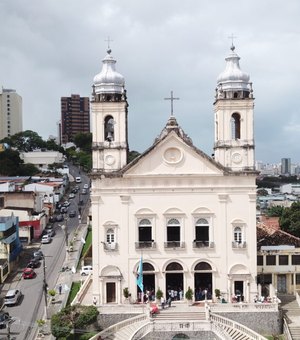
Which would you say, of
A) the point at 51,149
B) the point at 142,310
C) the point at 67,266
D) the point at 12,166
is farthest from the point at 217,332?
the point at 51,149

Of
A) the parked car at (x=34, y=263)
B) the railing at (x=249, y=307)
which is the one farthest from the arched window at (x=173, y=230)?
the parked car at (x=34, y=263)

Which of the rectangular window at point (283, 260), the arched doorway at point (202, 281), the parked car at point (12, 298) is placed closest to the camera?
the arched doorway at point (202, 281)

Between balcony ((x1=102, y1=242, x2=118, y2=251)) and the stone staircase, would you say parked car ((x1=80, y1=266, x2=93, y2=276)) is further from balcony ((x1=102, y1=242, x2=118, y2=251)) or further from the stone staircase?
the stone staircase

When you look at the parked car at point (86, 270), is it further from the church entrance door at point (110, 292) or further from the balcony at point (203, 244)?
the balcony at point (203, 244)

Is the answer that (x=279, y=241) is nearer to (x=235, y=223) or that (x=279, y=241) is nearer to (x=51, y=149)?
(x=235, y=223)

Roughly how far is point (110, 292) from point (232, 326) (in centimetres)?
784

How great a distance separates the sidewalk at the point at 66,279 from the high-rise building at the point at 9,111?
3112 inches

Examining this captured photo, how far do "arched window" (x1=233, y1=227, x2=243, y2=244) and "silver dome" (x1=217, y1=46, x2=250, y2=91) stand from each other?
8.54 metres

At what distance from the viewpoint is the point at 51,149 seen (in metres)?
114

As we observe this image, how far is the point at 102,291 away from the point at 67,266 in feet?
38.2

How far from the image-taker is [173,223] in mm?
33719

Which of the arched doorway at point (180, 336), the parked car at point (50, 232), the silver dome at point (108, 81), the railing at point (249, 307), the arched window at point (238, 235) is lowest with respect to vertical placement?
the arched doorway at point (180, 336)

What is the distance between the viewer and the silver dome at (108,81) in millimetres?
34438

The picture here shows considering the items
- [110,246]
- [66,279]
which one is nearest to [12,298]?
[66,279]
